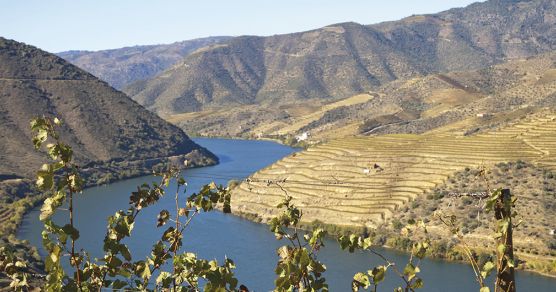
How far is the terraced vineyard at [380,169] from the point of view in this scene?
64188 mm

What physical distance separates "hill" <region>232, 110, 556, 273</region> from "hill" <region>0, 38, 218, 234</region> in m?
31.6

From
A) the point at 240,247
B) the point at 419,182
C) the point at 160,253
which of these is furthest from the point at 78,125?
the point at 160,253

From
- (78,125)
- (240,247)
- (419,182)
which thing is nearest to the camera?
(240,247)

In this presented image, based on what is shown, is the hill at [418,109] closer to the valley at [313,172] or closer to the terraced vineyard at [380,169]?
the valley at [313,172]

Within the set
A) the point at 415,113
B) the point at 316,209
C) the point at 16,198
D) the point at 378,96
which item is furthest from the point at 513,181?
the point at 378,96

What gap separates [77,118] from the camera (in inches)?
4722

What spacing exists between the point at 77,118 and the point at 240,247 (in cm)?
7041

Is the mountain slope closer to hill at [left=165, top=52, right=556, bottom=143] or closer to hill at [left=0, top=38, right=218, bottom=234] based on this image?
hill at [left=0, top=38, right=218, bottom=234]

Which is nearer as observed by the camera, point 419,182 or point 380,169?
point 419,182

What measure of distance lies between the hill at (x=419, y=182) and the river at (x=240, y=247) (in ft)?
8.94

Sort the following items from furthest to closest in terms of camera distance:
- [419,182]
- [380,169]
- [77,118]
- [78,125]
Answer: [77,118], [78,125], [380,169], [419,182]

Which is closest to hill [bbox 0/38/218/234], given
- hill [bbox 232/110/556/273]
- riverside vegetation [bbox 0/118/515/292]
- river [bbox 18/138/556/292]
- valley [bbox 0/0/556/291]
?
valley [bbox 0/0/556/291]

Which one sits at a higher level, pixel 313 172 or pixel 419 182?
pixel 419 182

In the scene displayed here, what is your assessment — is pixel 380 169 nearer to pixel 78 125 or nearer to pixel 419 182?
pixel 419 182
